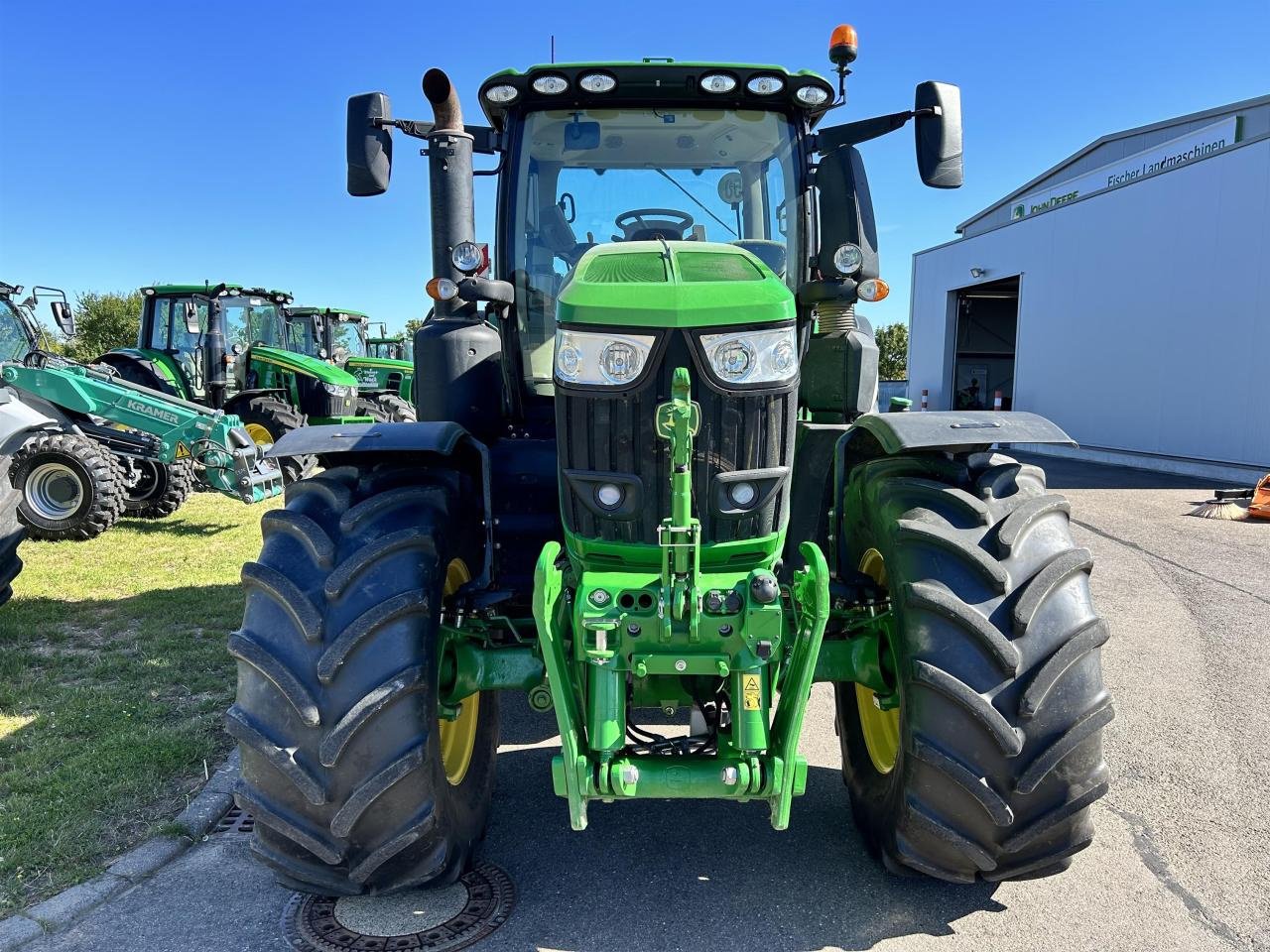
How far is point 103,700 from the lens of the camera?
4375 millimetres

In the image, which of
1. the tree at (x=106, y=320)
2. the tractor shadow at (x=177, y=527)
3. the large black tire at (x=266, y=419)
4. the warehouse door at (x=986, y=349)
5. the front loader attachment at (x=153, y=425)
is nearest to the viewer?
the tractor shadow at (x=177, y=527)

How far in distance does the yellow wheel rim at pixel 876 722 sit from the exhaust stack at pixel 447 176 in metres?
1.76

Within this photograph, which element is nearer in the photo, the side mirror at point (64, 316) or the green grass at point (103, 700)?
the green grass at point (103, 700)

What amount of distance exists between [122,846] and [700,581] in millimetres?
2319

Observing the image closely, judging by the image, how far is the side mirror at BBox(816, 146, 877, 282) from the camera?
334 centimetres

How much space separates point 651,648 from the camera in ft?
7.75

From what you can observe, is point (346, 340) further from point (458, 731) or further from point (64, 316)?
point (458, 731)

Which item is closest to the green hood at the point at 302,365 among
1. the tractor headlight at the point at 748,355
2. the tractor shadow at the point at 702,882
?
the tractor shadow at the point at 702,882

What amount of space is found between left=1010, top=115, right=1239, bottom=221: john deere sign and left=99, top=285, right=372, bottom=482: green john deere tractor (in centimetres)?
1484

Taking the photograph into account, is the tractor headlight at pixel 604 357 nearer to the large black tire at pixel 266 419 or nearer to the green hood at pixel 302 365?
the large black tire at pixel 266 419

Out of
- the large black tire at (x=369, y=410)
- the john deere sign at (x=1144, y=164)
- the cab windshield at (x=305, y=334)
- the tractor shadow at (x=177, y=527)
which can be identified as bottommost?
the tractor shadow at (x=177, y=527)

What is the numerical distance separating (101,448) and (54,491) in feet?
1.89

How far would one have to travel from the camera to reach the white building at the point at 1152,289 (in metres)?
14.0

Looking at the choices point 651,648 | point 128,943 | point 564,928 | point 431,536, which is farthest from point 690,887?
point 128,943
